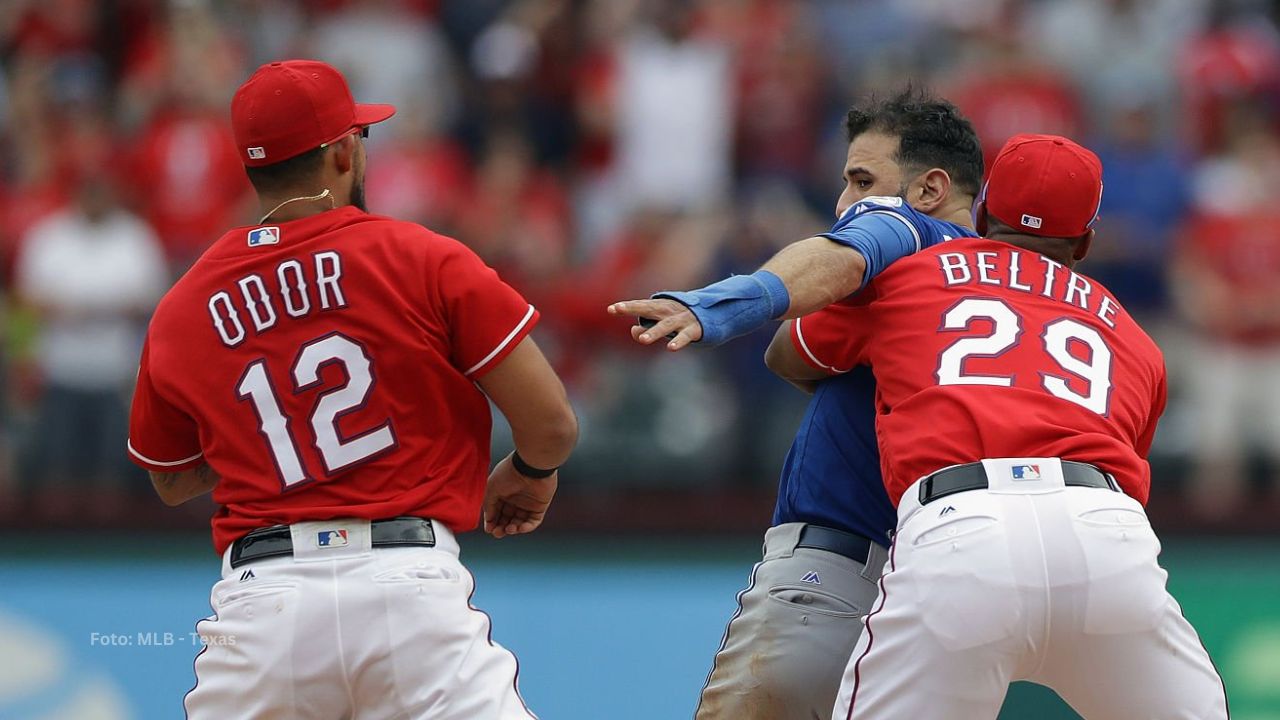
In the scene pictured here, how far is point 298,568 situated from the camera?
3.94m

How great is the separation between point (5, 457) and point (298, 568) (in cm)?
550

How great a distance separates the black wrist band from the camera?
444 cm

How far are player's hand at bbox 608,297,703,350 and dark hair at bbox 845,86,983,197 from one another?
1.24 metres

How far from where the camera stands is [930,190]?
5.00 metres

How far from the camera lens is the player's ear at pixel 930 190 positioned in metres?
4.97

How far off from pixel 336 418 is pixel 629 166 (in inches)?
241

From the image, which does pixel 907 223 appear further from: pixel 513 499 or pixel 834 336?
pixel 513 499

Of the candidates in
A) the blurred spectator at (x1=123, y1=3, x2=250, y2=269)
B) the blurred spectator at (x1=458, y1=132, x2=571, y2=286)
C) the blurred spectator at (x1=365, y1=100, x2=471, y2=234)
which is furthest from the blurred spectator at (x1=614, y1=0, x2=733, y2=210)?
the blurred spectator at (x1=123, y1=3, x2=250, y2=269)

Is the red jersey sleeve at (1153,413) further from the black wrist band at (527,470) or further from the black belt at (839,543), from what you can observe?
the black wrist band at (527,470)

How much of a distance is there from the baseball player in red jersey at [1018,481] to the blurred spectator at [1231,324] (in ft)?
15.6

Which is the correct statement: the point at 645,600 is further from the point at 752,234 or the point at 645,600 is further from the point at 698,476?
the point at 752,234

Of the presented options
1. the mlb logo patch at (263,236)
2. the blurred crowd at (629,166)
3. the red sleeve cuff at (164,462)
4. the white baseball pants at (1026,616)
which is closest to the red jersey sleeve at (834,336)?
the white baseball pants at (1026,616)

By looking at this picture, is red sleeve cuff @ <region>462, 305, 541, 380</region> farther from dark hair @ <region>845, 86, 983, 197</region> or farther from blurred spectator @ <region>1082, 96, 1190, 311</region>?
blurred spectator @ <region>1082, 96, 1190, 311</region>

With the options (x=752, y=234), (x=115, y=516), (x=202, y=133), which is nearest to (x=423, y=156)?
(x=202, y=133)
